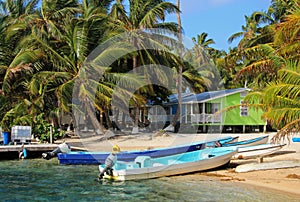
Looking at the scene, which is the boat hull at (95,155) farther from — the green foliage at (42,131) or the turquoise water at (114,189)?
the green foliage at (42,131)

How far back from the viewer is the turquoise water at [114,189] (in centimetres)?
1088

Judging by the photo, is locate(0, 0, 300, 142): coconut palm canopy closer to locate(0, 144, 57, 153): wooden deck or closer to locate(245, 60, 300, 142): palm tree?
locate(0, 144, 57, 153): wooden deck

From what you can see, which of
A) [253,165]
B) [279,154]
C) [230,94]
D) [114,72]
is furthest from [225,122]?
[253,165]

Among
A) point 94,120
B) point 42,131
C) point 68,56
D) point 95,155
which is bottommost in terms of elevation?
point 95,155

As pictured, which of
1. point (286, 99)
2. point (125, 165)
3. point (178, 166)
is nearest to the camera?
point (286, 99)

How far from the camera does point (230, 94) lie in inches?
1196

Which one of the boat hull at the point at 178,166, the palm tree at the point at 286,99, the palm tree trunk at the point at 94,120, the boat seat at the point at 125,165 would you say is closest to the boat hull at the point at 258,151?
the boat hull at the point at 178,166

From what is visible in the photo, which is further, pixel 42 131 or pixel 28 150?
pixel 42 131

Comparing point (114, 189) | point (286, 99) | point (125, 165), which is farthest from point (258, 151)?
point (114, 189)

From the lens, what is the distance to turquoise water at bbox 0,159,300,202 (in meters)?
10.9

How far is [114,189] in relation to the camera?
12133 mm

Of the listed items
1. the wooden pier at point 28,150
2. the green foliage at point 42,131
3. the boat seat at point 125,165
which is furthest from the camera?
the green foliage at point 42,131

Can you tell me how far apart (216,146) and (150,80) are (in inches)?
388

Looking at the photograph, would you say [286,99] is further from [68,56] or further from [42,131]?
[68,56]
